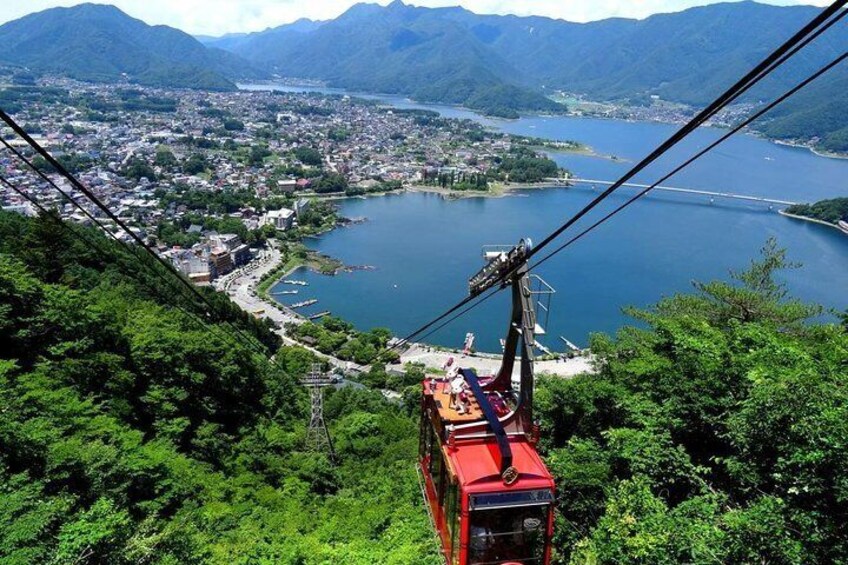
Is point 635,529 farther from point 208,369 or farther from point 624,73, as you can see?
point 624,73

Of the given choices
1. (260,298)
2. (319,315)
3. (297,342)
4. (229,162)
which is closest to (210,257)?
(260,298)

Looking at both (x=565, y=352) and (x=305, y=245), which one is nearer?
(x=565, y=352)

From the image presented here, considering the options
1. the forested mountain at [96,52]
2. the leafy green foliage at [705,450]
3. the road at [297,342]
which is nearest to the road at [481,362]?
the road at [297,342]

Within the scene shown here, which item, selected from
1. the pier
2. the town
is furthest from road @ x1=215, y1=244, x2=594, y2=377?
the pier

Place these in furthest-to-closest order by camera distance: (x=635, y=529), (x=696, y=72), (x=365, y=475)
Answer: (x=696, y=72), (x=365, y=475), (x=635, y=529)

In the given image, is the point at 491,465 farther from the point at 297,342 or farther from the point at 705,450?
the point at 297,342

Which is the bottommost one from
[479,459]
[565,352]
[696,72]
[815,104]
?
[565,352]

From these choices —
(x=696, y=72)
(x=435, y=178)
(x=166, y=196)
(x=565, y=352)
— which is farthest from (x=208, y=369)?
(x=696, y=72)
